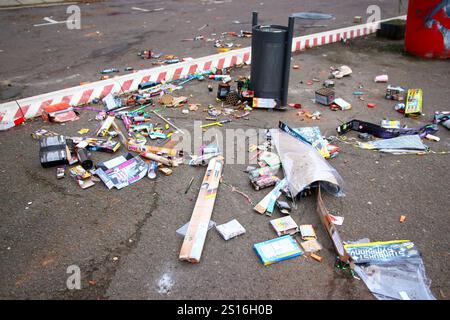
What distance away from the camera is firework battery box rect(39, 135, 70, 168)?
4.65 metres

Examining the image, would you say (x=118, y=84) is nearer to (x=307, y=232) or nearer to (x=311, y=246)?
(x=307, y=232)

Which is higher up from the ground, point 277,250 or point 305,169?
point 305,169

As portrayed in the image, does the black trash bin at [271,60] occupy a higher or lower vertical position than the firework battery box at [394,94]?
higher

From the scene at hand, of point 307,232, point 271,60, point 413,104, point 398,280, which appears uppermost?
point 271,60

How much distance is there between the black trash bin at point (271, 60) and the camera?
591cm

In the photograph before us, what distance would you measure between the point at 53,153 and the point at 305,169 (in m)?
3.25

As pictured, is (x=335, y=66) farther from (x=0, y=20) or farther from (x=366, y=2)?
(x=0, y=20)

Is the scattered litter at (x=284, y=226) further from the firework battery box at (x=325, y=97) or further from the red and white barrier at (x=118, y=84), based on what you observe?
the red and white barrier at (x=118, y=84)

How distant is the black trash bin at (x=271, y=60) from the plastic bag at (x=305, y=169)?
161 centimetres

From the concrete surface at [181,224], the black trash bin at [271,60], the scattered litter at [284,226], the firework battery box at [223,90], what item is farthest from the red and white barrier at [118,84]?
the scattered litter at [284,226]

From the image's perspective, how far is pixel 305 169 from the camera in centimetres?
433

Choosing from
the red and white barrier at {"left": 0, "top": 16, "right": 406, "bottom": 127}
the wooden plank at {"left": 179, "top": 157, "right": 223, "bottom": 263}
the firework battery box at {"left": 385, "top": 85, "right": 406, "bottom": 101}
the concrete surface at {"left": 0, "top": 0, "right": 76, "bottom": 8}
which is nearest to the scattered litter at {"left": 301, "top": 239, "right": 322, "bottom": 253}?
the wooden plank at {"left": 179, "top": 157, "right": 223, "bottom": 263}

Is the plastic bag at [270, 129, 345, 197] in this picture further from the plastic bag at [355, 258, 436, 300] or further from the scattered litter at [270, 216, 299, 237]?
the plastic bag at [355, 258, 436, 300]

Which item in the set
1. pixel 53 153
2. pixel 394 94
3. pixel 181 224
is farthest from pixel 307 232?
pixel 394 94
